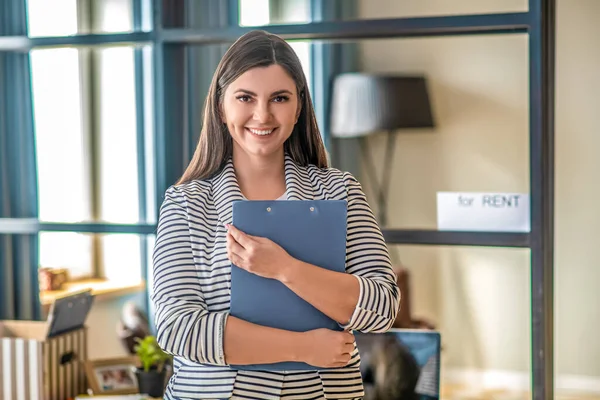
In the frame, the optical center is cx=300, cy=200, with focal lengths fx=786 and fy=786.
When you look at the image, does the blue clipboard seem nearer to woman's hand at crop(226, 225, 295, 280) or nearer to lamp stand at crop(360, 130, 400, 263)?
woman's hand at crop(226, 225, 295, 280)

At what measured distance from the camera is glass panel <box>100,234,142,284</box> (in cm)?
248

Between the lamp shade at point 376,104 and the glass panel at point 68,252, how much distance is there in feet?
2.97

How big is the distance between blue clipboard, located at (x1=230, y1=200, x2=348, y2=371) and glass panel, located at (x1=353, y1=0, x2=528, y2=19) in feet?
3.76

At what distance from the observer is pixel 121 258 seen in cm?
249

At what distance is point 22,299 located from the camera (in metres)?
2.55

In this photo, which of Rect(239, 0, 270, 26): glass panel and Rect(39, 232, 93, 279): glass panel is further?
Rect(39, 232, 93, 279): glass panel

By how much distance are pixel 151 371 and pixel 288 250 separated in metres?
1.25

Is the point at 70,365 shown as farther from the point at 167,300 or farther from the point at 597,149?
the point at 597,149

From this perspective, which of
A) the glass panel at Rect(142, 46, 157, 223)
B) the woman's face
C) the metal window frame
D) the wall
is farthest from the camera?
the wall

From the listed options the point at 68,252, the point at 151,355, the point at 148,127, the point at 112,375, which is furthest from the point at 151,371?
Result: the point at 148,127

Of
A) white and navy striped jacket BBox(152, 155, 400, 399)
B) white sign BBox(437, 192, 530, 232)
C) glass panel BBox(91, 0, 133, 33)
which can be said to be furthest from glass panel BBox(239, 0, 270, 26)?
white and navy striped jacket BBox(152, 155, 400, 399)

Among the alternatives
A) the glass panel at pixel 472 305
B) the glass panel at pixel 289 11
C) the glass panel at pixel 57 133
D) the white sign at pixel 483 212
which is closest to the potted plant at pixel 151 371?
the glass panel at pixel 57 133

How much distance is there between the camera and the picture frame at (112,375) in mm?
2287

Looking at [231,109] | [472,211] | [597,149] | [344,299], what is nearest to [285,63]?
[231,109]
